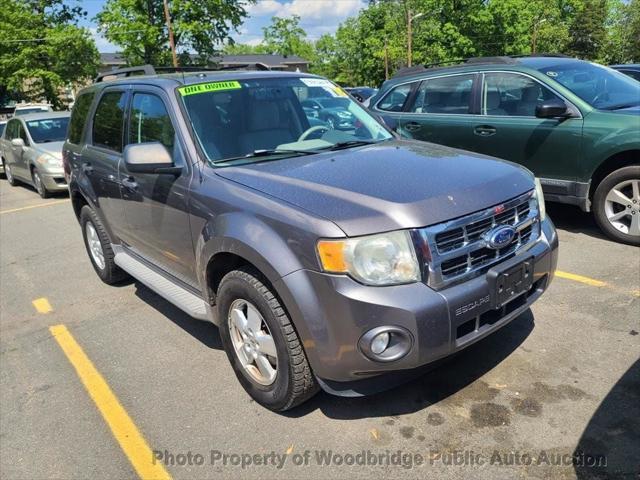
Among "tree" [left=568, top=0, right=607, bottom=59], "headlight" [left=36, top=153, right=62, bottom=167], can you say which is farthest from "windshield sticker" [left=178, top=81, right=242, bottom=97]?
"tree" [left=568, top=0, right=607, bottom=59]

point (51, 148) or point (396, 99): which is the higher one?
point (396, 99)

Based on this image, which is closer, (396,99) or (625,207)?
(625,207)

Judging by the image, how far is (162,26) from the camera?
97.9 feet

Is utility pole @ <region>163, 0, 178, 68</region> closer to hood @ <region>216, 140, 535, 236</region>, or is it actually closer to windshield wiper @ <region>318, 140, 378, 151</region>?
windshield wiper @ <region>318, 140, 378, 151</region>

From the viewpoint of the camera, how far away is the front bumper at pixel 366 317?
2.41 metres

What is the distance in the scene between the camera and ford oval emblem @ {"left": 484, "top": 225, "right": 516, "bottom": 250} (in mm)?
2696

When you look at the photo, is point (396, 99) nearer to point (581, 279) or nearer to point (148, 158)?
point (581, 279)

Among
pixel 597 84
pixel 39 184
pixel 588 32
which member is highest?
pixel 588 32

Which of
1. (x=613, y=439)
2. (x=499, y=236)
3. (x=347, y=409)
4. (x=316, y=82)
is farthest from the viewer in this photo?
(x=316, y=82)

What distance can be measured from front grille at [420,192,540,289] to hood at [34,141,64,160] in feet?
33.1

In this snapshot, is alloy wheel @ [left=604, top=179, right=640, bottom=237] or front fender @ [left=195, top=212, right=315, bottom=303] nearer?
front fender @ [left=195, top=212, right=315, bottom=303]

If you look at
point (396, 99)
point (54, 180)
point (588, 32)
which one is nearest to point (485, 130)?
point (396, 99)

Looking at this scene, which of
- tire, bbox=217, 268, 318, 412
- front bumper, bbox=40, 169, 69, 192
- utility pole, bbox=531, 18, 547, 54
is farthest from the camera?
utility pole, bbox=531, 18, 547, 54

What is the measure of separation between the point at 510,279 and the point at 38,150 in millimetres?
10976
